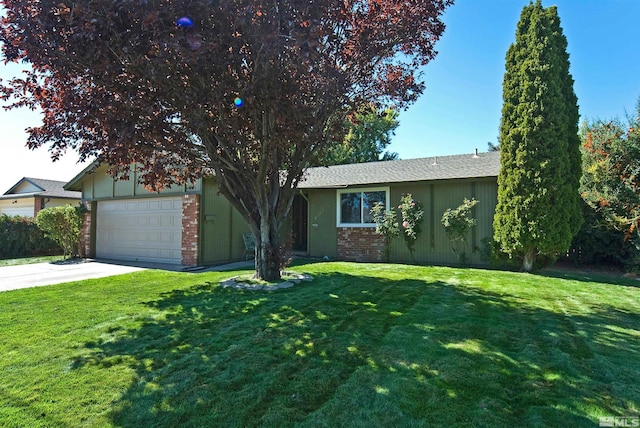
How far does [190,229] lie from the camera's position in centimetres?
1082

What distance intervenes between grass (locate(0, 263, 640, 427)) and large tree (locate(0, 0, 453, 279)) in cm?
255

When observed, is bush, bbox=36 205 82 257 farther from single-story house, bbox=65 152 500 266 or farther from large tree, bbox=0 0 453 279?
large tree, bbox=0 0 453 279

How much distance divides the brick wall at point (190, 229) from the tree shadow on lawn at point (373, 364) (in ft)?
17.9

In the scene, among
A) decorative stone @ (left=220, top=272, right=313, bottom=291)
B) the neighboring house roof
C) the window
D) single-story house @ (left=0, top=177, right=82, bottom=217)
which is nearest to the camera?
decorative stone @ (left=220, top=272, right=313, bottom=291)

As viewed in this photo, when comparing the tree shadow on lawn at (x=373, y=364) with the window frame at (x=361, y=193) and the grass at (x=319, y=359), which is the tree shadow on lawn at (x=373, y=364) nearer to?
the grass at (x=319, y=359)

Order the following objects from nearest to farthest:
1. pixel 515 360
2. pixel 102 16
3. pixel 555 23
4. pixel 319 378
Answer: pixel 319 378
pixel 515 360
pixel 102 16
pixel 555 23

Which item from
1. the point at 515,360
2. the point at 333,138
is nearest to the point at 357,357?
the point at 515,360

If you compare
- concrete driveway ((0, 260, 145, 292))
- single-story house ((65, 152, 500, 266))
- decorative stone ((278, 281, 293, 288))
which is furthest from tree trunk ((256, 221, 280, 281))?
concrete driveway ((0, 260, 145, 292))

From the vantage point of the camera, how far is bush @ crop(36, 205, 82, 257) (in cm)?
1316

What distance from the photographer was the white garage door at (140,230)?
11.4 meters

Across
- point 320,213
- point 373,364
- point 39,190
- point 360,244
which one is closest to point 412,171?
point 360,244

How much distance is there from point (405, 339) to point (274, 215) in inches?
163

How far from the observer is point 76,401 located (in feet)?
8.69

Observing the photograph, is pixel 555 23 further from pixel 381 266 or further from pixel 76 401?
pixel 76 401
